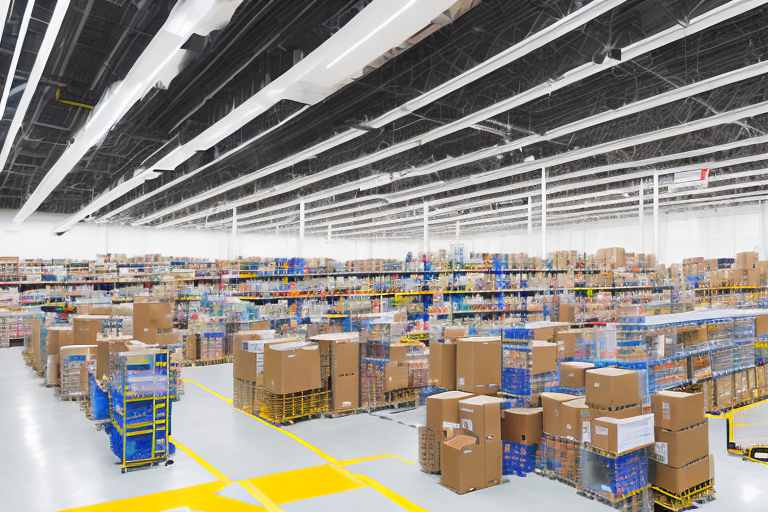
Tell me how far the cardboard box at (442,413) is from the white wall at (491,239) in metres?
11.1

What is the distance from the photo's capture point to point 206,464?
14.5 feet

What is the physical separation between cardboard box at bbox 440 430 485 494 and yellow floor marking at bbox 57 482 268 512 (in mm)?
1400

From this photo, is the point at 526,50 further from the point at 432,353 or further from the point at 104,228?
the point at 104,228

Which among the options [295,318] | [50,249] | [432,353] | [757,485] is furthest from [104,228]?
[757,485]

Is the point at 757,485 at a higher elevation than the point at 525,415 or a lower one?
lower

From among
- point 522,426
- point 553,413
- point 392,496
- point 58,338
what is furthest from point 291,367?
point 58,338

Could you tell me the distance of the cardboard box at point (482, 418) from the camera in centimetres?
397

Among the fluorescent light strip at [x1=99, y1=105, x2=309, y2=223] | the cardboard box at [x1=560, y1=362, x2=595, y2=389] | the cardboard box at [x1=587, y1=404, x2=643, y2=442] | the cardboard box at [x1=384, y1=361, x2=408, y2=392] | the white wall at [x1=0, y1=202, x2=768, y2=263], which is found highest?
the fluorescent light strip at [x1=99, y1=105, x2=309, y2=223]

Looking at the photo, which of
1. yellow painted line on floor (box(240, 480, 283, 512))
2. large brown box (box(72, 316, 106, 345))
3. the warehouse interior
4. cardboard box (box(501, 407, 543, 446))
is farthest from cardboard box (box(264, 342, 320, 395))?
large brown box (box(72, 316, 106, 345))

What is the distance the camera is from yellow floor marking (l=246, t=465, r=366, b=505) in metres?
3.80

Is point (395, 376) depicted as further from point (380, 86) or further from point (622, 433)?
point (380, 86)

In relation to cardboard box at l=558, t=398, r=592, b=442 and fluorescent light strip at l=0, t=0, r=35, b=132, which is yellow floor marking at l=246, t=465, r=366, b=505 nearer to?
cardboard box at l=558, t=398, r=592, b=442

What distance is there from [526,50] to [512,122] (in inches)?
126

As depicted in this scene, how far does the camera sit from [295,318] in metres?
10.0
